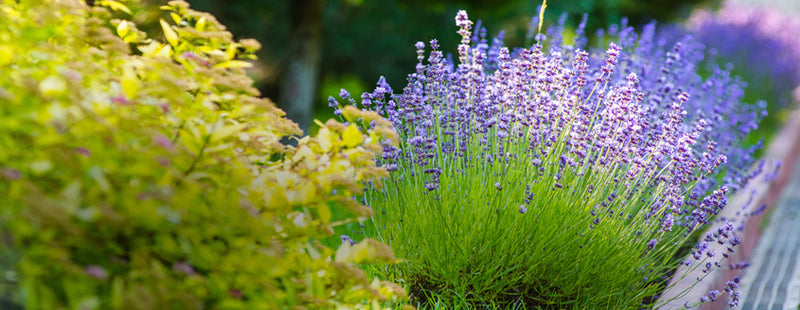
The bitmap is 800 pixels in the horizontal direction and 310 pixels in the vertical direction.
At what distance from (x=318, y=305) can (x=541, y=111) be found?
1.37 metres

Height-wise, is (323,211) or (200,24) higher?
(200,24)

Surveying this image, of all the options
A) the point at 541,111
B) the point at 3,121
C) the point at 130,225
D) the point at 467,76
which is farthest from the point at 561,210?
the point at 3,121

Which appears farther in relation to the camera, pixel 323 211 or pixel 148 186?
pixel 323 211

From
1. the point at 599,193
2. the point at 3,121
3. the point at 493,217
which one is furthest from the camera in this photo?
the point at 599,193

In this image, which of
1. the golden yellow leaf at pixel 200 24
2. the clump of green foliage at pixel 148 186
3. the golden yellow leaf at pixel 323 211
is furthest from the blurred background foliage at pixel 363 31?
the golden yellow leaf at pixel 323 211

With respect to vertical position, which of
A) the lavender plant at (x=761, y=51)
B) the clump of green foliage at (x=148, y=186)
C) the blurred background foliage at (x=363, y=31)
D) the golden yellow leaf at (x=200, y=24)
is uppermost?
the lavender plant at (x=761, y=51)

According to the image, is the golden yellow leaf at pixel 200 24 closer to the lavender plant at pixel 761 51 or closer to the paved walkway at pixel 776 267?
the paved walkway at pixel 776 267

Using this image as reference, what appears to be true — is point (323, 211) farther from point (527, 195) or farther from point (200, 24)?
point (527, 195)

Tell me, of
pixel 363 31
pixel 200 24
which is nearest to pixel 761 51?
pixel 363 31

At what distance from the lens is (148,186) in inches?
58.6

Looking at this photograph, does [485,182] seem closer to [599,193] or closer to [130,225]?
[599,193]

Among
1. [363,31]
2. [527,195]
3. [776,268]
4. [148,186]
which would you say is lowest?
[148,186]

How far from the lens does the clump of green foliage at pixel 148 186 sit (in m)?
1.38

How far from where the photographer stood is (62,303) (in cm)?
146
